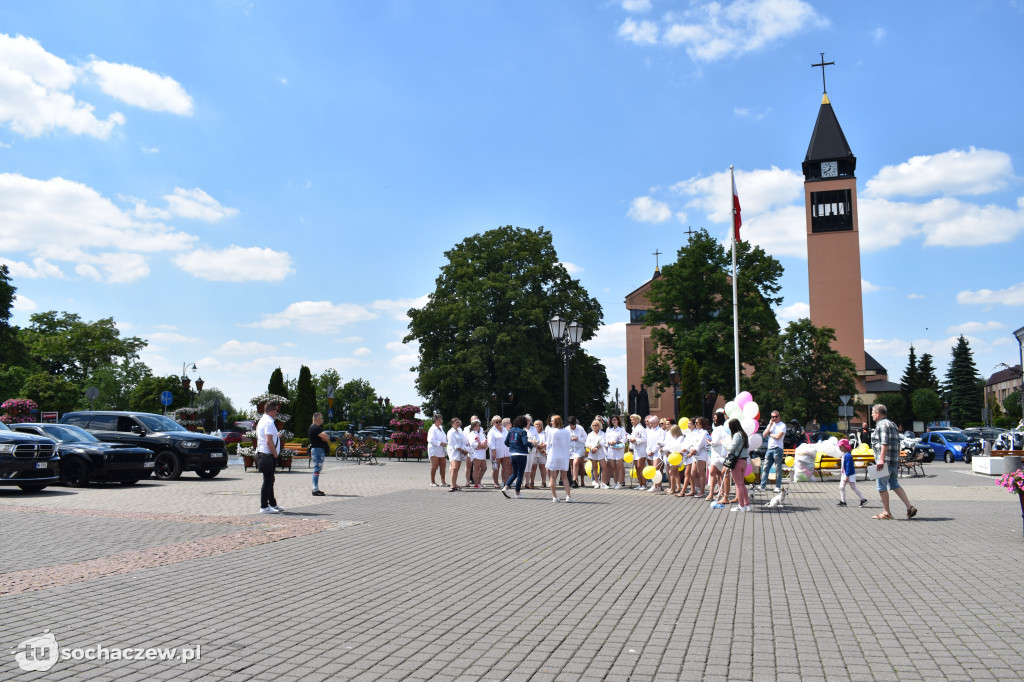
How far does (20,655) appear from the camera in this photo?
5.05m

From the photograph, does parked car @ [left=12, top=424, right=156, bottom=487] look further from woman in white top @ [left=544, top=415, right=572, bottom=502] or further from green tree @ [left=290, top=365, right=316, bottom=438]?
green tree @ [left=290, top=365, right=316, bottom=438]

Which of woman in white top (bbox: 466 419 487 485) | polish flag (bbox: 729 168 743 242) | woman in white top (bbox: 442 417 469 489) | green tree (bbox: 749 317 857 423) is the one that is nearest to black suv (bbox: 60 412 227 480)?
woman in white top (bbox: 466 419 487 485)

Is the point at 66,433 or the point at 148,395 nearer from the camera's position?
the point at 66,433

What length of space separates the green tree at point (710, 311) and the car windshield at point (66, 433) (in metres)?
32.7

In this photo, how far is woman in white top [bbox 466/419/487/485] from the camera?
1948cm

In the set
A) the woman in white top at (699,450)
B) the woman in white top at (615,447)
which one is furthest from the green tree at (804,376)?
the woman in white top at (699,450)

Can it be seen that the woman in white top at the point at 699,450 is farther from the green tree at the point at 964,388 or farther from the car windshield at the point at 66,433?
the green tree at the point at 964,388

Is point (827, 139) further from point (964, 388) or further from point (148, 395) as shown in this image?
point (148, 395)

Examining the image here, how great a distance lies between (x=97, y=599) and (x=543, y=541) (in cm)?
531

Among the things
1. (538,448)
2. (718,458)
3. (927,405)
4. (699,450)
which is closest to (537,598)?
(718,458)


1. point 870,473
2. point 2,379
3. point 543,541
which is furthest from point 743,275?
point 2,379

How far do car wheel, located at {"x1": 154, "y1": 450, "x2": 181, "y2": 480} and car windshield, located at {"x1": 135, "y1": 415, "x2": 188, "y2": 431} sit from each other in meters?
0.78

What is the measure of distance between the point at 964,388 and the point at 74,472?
105284 mm

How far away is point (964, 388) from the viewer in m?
100
